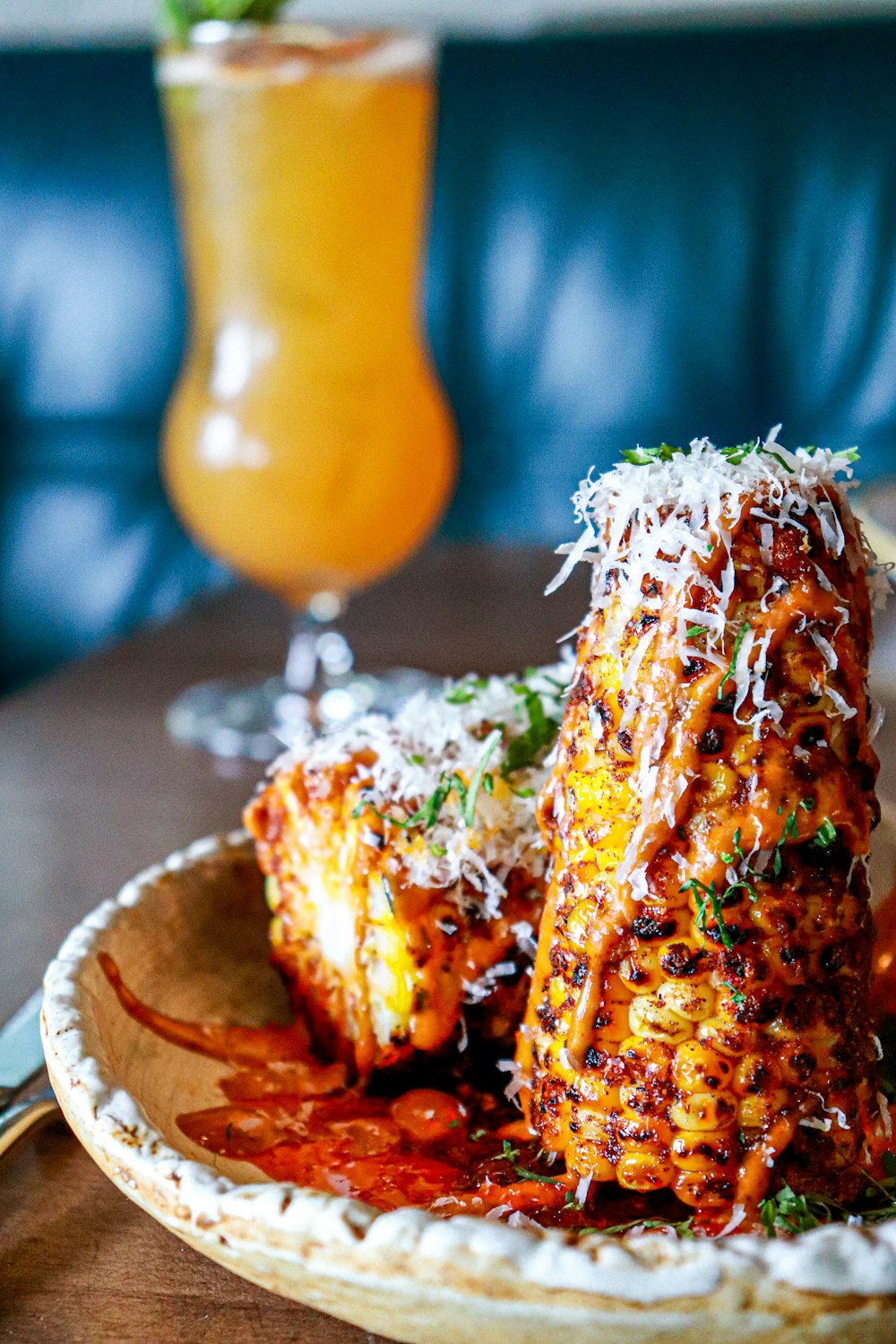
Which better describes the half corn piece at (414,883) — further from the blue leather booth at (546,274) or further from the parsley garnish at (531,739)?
the blue leather booth at (546,274)

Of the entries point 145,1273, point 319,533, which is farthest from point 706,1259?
point 319,533

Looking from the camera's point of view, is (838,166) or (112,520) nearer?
(838,166)

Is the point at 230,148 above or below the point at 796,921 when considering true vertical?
above

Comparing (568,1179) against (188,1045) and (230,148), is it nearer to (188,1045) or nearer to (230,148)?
(188,1045)

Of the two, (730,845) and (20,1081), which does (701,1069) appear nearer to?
(730,845)

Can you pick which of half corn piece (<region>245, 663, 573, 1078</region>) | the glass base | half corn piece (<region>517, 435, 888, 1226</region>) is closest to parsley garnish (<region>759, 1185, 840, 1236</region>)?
half corn piece (<region>517, 435, 888, 1226</region>)

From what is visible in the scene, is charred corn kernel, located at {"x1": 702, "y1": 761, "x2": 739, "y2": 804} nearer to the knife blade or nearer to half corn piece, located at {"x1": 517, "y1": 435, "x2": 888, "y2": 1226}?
half corn piece, located at {"x1": 517, "y1": 435, "x2": 888, "y2": 1226}
